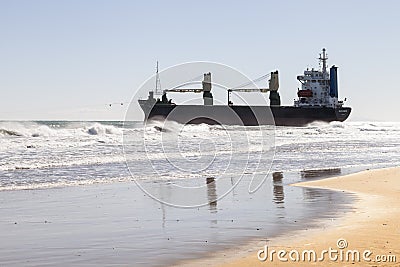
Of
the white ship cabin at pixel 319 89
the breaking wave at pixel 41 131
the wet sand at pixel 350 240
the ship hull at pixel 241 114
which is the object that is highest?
the white ship cabin at pixel 319 89

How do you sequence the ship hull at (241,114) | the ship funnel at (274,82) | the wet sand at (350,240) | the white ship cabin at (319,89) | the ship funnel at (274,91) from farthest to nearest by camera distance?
the ship funnel at (274,82), the ship funnel at (274,91), the white ship cabin at (319,89), the ship hull at (241,114), the wet sand at (350,240)

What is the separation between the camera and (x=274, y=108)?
8431 cm

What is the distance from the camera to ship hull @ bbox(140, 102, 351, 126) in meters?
76.6

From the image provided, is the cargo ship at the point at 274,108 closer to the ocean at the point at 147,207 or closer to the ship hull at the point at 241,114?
the ship hull at the point at 241,114

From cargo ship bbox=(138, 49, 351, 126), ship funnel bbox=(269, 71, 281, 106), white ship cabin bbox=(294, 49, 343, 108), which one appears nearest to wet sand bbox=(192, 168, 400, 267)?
cargo ship bbox=(138, 49, 351, 126)

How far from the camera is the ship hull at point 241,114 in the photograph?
76562mm

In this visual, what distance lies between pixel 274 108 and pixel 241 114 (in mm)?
6357

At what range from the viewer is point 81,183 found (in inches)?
631

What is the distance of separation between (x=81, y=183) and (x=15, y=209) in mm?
4737

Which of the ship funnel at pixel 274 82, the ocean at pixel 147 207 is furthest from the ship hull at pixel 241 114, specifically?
the ocean at pixel 147 207

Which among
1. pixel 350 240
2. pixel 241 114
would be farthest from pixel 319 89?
pixel 350 240

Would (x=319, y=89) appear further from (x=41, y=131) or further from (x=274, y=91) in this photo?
(x=41, y=131)

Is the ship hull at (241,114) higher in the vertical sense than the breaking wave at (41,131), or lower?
higher

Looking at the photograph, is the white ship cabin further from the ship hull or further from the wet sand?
the wet sand
